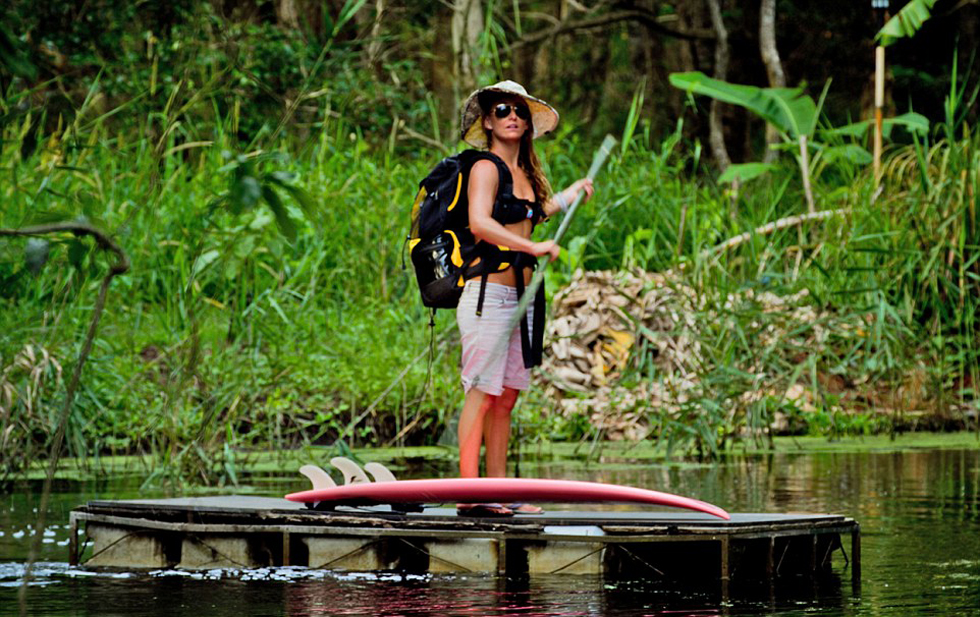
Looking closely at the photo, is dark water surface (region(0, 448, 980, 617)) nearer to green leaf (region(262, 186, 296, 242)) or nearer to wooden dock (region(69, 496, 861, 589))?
wooden dock (region(69, 496, 861, 589))

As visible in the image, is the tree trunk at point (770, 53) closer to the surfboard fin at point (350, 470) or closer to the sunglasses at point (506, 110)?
the sunglasses at point (506, 110)

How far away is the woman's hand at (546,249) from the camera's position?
616 centimetres

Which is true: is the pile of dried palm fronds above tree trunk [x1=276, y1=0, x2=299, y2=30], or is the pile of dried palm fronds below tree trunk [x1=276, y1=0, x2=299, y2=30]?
below

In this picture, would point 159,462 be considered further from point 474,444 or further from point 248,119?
point 248,119

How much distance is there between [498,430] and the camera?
7090 mm

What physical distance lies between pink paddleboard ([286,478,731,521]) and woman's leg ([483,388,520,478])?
0.34m

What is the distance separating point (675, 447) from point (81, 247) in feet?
27.7

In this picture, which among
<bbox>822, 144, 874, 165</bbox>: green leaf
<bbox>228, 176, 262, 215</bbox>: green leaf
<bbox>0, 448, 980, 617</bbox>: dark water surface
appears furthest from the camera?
<bbox>822, 144, 874, 165</bbox>: green leaf

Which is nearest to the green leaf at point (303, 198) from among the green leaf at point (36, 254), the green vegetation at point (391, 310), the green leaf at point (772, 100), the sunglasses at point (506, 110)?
the green leaf at point (36, 254)

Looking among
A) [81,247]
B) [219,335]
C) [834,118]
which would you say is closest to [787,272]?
[219,335]

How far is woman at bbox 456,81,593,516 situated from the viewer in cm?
682

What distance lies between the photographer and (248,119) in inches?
733

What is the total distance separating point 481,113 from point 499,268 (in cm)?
70

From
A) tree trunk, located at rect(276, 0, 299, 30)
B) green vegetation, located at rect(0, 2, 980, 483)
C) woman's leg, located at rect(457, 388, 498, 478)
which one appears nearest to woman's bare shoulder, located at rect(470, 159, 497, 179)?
woman's leg, located at rect(457, 388, 498, 478)
